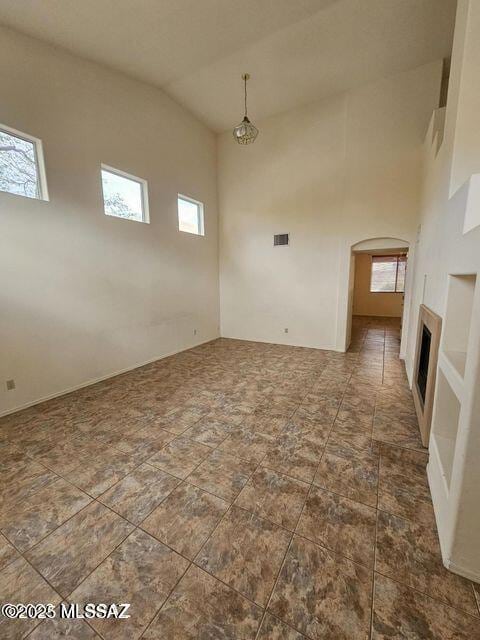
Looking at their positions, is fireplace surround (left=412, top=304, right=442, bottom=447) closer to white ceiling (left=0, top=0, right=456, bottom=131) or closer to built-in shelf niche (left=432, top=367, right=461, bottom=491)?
built-in shelf niche (left=432, top=367, right=461, bottom=491)

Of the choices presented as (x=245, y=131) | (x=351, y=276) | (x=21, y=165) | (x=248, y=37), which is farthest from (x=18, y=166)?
(x=351, y=276)

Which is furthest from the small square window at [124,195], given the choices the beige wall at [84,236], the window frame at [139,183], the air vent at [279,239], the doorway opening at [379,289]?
the doorway opening at [379,289]

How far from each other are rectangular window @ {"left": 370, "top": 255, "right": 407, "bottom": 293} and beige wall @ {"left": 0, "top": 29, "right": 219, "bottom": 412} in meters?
6.84

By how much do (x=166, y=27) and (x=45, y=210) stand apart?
278 cm

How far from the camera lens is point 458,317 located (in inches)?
73.0

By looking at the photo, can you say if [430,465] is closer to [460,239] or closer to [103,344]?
[460,239]

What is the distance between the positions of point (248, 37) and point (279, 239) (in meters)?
3.06

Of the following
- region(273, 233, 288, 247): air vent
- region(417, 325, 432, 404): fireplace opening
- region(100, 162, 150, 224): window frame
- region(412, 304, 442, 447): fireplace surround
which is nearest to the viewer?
region(412, 304, 442, 447): fireplace surround

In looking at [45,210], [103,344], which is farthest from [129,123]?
[103,344]

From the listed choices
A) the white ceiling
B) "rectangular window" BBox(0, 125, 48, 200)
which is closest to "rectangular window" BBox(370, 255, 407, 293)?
the white ceiling

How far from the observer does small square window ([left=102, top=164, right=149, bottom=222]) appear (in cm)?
385

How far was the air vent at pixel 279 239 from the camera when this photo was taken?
5.52m

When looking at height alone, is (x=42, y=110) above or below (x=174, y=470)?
above

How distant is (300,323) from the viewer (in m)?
5.61
